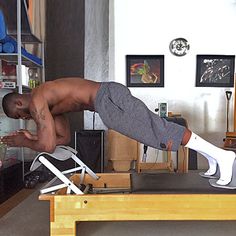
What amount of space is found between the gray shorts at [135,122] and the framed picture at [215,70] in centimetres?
306

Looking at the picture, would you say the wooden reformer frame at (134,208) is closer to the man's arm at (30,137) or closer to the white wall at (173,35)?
the man's arm at (30,137)

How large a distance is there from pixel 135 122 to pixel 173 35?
322cm

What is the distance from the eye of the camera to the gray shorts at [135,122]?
1893 millimetres

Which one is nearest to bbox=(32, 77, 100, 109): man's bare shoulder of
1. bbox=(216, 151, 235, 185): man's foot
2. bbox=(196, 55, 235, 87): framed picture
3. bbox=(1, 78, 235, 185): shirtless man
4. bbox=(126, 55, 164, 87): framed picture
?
bbox=(1, 78, 235, 185): shirtless man

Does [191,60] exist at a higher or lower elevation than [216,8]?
lower

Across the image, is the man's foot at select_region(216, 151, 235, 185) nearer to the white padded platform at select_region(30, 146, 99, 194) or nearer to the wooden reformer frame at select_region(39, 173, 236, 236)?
the wooden reformer frame at select_region(39, 173, 236, 236)

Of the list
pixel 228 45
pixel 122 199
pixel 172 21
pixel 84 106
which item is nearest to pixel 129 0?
pixel 172 21

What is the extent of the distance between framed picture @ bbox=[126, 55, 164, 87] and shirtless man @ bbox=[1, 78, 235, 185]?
286cm

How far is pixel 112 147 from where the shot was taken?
450cm

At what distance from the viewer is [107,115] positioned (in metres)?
1.90

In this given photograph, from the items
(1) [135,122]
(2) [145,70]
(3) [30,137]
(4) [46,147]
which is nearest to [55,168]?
(4) [46,147]

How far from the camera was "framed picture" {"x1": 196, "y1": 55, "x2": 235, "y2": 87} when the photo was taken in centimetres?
478

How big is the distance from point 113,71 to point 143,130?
3.04 meters

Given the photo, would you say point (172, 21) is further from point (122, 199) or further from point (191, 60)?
point (122, 199)
